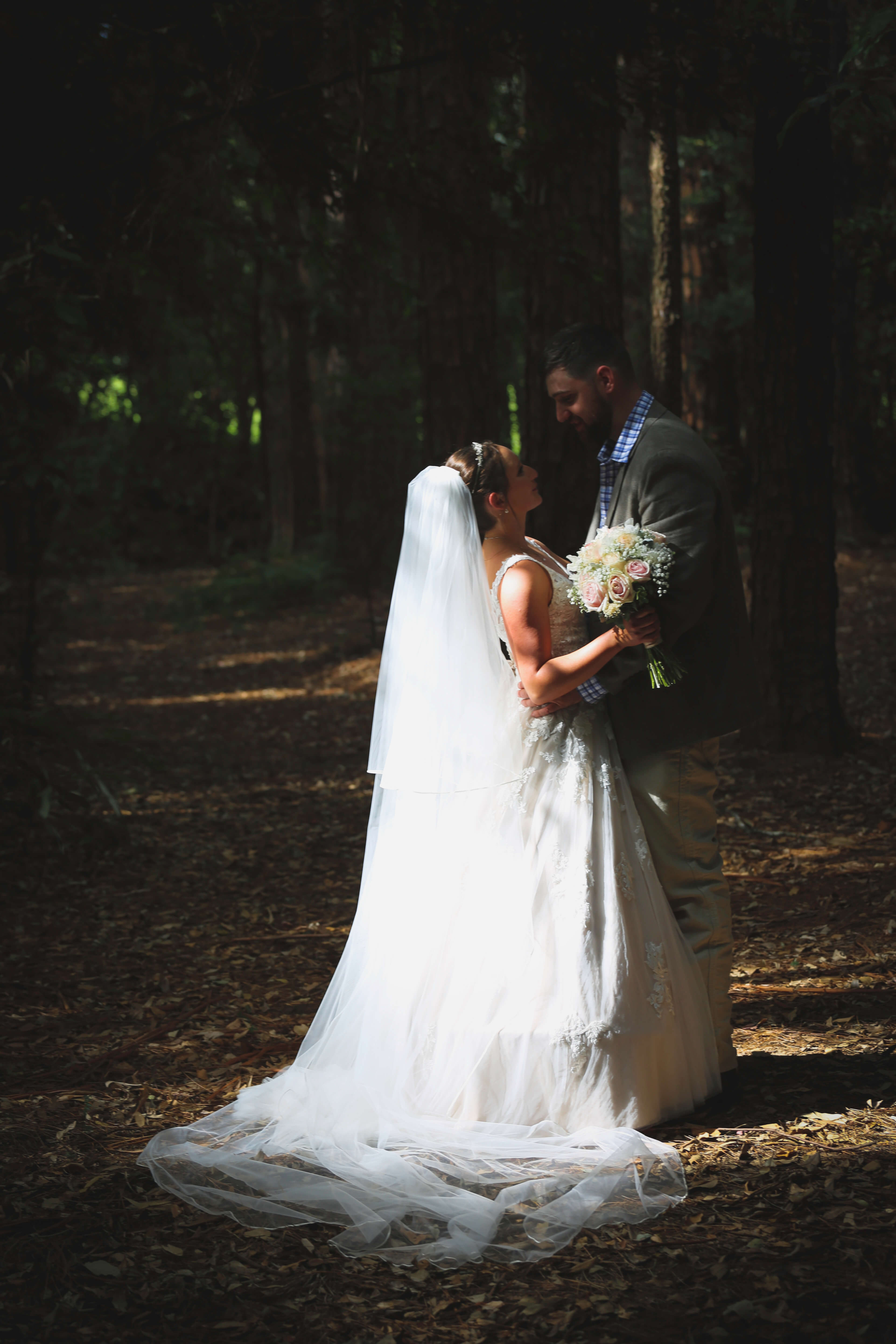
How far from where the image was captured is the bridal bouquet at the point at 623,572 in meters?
3.24

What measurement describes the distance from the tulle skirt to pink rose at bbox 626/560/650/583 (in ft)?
1.93

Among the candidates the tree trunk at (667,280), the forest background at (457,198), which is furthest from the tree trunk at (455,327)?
the tree trunk at (667,280)

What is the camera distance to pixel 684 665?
3533mm

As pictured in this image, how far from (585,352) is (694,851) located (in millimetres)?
1643

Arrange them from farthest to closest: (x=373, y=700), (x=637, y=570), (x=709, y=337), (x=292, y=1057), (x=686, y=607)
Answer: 1. (x=709, y=337)
2. (x=373, y=700)
3. (x=292, y=1057)
4. (x=686, y=607)
5. (x=637, y=570)

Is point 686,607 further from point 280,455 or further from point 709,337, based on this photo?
point 280,455

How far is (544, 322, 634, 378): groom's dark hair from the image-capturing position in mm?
3557

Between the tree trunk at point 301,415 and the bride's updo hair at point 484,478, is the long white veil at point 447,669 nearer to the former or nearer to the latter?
the bride's updo hair at point 484,478

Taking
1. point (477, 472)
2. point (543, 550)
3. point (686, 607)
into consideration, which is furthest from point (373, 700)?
point (686, 607)

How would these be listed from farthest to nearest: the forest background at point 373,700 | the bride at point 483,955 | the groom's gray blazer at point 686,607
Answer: the groom's gray blazer at point 686,607 < the bride at point 483,955 < the forest background at point 373,700

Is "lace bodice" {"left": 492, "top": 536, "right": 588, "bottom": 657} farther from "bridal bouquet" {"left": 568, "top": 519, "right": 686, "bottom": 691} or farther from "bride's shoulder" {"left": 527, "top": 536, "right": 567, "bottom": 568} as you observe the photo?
"bridal bouquet" {"left": 568, "top": 519, "right": 686, "bottom": 691}

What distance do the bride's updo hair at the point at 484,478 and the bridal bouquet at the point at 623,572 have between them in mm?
453

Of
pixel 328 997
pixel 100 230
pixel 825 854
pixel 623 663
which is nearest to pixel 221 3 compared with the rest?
pixel 100 230

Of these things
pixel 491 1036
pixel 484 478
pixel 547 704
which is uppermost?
pixel 484 478
